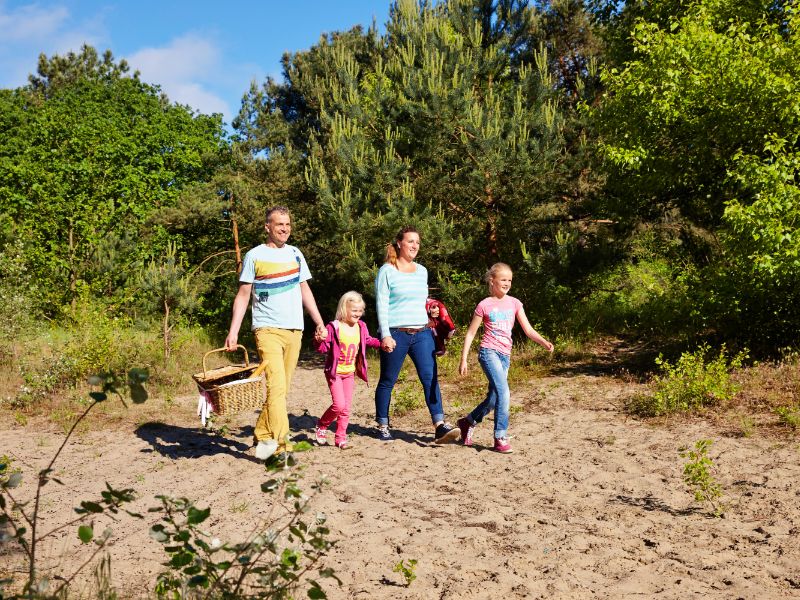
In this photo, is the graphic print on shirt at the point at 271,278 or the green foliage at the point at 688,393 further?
the green foliage at the point at 688,393

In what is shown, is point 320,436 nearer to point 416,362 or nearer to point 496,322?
point 416,362

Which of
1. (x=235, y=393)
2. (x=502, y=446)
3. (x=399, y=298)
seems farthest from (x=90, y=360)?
(x=502, y=446)

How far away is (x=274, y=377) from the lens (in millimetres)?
5867

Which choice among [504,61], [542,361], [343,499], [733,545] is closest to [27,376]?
[343,499]

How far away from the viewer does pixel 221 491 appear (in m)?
5.41

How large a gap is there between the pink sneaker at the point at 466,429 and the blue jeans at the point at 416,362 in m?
0.19

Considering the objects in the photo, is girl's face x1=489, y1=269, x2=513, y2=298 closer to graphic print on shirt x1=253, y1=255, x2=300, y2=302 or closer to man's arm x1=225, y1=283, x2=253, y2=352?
graphic print on shirt x1=253, y1=255, x2=300, y2=302

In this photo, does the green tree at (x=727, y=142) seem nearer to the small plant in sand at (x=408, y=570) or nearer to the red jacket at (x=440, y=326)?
the red jacket at (x=440, y=326)

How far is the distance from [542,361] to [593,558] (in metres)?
7.25

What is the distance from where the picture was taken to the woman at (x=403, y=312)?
6383mm

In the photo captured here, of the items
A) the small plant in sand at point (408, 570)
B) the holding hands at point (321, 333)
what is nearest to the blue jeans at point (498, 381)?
the holding hands at point (321, 333)

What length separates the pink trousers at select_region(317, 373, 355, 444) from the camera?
6.53m

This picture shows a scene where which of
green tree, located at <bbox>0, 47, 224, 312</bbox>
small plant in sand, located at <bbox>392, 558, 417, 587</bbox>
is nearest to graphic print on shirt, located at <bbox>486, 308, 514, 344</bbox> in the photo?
small plant in sand, located at <bbox>392, 558, 417, 587</bbox>

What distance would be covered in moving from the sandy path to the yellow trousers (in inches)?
13.9
